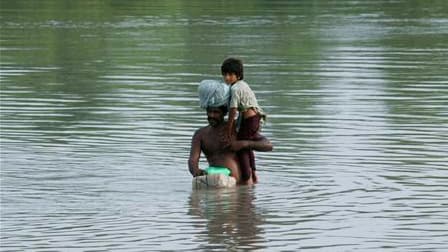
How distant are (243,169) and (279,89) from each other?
8.95 m

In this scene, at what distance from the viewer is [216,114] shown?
45.9ft

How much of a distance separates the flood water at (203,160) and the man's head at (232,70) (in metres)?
0.97

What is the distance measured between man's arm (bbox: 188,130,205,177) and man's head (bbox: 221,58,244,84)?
0.59 meters

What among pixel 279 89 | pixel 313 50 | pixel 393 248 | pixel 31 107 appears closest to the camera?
pixel 393 248

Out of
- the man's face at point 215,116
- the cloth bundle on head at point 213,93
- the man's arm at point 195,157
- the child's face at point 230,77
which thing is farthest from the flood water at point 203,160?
the child's face at point 230,77

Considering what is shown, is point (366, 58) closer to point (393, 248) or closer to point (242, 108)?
point (242, 108)

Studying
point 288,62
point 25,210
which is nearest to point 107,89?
point 288,62

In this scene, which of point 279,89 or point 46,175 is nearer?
point 46,175

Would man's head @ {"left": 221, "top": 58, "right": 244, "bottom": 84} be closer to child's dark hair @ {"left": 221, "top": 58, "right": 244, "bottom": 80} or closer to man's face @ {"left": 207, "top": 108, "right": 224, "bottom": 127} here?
child's dark hair @ {"left": 221, "top": 58, "right": 244, "bottom": 80}

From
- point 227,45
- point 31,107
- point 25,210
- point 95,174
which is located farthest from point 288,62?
point 25,210

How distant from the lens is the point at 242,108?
13844mm

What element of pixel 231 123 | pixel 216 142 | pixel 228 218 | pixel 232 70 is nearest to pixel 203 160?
pixel 216 142

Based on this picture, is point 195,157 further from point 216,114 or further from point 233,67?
point 233,67

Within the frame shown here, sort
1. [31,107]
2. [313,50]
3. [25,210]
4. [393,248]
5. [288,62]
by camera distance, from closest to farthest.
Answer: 1. [393,248]
2. [25,210]
3. [31,107]
4. [288,62]
5. [313,50]
